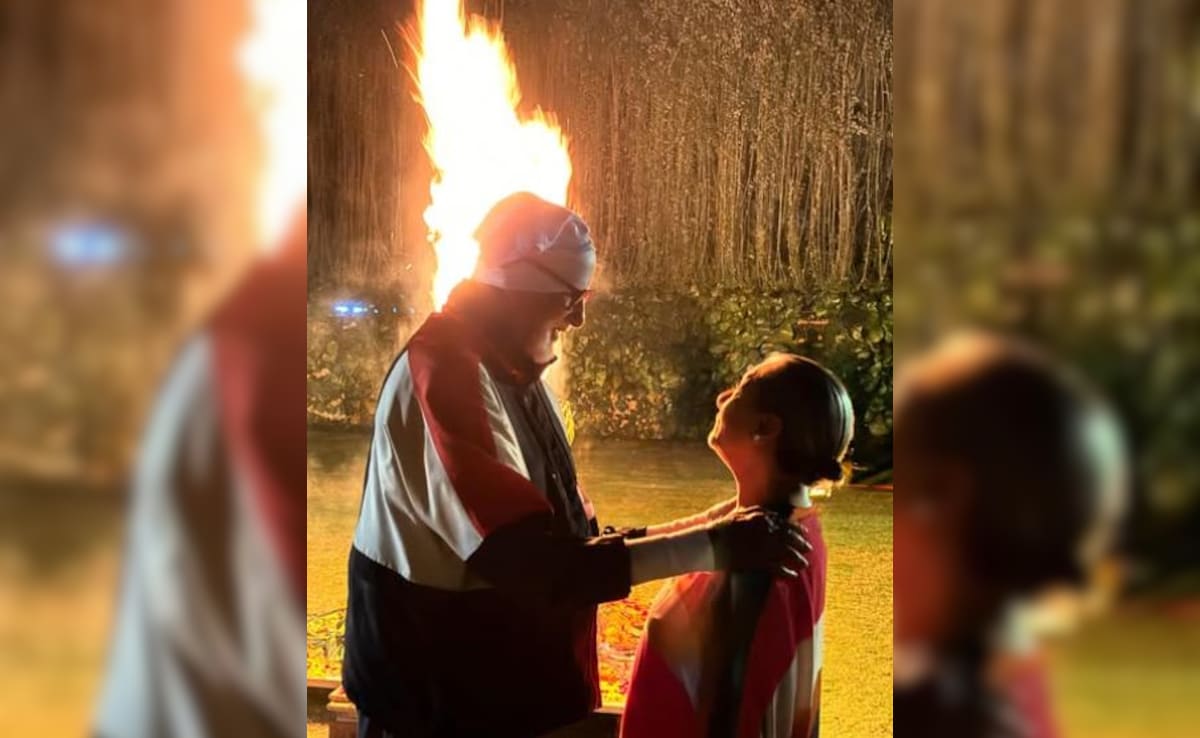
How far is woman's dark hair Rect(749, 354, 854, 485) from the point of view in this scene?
6.73ft

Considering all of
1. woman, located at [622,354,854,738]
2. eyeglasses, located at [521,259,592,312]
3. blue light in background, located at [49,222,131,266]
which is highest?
blue light in background, located at [49,222,131,266]

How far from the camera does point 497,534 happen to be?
202 centimetres

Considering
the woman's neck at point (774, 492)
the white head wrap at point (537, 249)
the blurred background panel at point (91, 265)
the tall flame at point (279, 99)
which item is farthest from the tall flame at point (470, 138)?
the woman's neck at point (774, 492)

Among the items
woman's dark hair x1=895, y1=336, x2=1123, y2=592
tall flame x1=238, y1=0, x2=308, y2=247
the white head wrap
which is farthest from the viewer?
tall flame x1=238, y1=0, x2=308, y2=247

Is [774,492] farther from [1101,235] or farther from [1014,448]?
[1101,235]

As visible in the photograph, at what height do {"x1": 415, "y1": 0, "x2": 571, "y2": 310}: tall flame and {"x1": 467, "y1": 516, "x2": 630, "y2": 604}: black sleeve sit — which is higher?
{"x1": 415, "y1": 0, "x2": 571, "y2": 310}: tall flame

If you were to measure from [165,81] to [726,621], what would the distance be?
5.38 ft

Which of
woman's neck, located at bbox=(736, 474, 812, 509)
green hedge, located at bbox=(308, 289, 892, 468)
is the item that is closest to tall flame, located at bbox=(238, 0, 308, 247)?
green hedge, located at bbox=(308, 289, 892, 468)

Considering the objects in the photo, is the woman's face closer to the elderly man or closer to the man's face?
the elderly man

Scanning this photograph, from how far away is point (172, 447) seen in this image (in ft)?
7.59

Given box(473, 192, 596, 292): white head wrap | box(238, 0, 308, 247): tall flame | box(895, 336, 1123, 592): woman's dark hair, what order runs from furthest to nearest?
box(238, 0, 308, 247): tall flame, box(473, 192, 596, 292): white head wrap, box(895, 336, 1123, 592): woman's dark hair

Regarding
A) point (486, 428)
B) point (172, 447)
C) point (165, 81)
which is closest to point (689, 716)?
point (486, 428)

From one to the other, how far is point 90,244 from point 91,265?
0.05 meters

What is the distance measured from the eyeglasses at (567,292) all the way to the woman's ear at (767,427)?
1.40 feet
